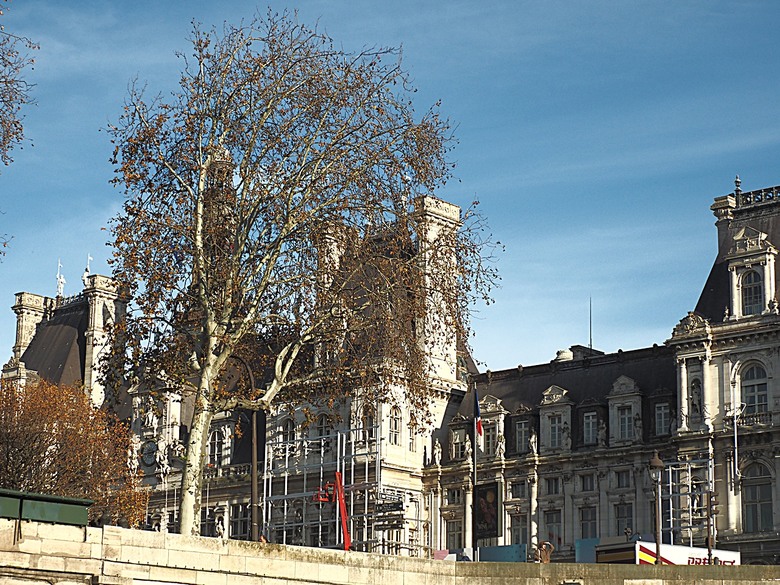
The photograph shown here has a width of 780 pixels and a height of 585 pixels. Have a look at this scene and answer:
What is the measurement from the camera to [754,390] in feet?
222

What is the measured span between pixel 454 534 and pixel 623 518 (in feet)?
34.0

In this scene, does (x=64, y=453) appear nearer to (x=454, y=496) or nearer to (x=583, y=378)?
(x=454, y=496)

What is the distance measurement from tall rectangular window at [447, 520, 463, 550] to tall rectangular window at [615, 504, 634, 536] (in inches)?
371

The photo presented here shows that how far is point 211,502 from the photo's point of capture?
3312 inches

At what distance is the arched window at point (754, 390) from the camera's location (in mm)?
67125

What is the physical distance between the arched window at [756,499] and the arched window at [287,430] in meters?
25.8

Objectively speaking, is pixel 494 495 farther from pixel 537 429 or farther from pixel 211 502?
pixel 211 502

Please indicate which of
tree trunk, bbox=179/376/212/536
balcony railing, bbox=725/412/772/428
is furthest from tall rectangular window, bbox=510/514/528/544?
tree trunk, bbox=179/376/212/536

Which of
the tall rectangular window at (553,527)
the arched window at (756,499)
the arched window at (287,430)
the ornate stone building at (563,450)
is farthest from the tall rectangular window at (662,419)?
the arched window at (287,430)

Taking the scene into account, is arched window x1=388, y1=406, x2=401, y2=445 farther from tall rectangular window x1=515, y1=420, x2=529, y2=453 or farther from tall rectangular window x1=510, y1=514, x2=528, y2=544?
tall rectangular window x1=510, y1=514, x2=528, y2=544

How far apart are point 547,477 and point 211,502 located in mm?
20396

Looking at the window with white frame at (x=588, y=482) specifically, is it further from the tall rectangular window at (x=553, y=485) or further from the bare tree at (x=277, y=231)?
the bare tree at (x=277, y=231)

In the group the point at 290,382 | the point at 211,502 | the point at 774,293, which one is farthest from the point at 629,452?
the point at 290,382

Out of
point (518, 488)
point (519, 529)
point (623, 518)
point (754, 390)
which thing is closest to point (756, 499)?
point (754, 390)
